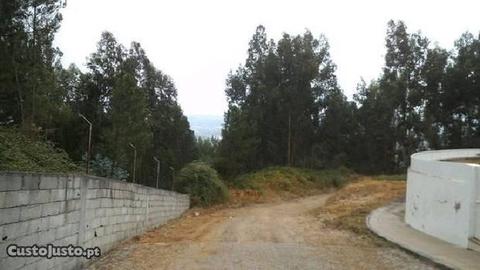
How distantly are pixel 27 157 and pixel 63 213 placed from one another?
98.5 inches

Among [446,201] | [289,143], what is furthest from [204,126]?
[446,201]

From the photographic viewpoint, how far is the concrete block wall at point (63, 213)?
24.2ft

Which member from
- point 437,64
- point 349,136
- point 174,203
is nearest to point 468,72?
point 437,64

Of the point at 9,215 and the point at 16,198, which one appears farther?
the point at 16,198

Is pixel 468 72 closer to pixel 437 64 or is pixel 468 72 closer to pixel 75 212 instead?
pixel 437 64

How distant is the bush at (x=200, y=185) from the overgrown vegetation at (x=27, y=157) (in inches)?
850

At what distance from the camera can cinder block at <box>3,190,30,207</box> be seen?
7184 millimetres

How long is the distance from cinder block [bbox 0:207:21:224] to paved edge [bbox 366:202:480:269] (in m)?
7.94

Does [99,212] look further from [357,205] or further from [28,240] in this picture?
[357,205]

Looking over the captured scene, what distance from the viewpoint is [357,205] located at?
29.9 m

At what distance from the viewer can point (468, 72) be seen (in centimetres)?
5669

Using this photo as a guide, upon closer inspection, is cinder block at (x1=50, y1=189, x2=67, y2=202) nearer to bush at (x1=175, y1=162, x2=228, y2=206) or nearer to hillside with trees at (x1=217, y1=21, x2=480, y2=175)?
bush at (x1=175, y1=162, x2=228, y2=206)

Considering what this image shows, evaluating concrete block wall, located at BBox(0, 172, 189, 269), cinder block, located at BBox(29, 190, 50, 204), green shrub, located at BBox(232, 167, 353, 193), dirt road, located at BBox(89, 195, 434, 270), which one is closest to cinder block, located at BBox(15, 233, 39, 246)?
concrete block wall, located at BBox(0, 172, 189, 269)

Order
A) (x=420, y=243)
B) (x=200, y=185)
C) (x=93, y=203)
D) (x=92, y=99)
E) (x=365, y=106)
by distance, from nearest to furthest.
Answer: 1. (x=93, y=203)
2. (x=420, y=243)
3. (x=200, y=185)
4. (x=92, y=99)
5. (x=365, y=106)
